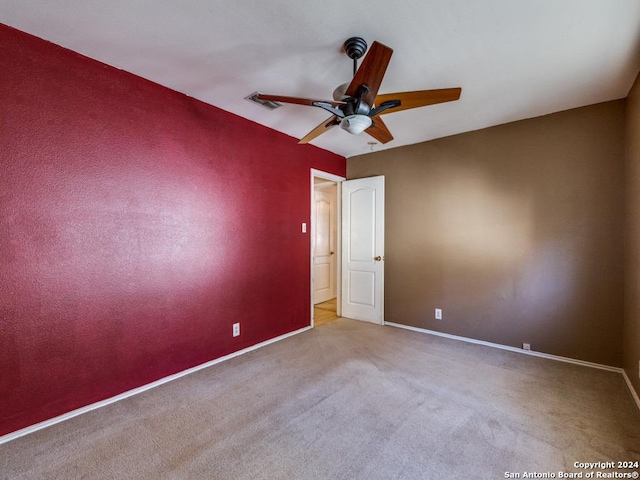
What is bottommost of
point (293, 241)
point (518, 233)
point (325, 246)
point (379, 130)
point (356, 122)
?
point (325, 246)

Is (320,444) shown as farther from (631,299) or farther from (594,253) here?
Answer: (594,253)

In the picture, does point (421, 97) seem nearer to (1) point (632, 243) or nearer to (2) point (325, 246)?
(1) point (632, 243)

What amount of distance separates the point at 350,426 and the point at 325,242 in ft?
13.4

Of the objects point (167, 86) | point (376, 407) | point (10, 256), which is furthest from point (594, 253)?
point (10, 256)

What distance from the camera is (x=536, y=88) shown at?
8.20 ft

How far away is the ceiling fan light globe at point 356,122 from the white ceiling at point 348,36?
507 millimetres

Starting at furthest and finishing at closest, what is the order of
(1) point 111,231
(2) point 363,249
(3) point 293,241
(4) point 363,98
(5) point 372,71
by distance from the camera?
(2) point 363,249 < (3) point 293,241 < (1) point 111,231 < (4) point 363,98 < (5) point 372,71

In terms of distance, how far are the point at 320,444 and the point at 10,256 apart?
2216 millimetres

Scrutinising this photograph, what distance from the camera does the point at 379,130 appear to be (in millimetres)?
2342

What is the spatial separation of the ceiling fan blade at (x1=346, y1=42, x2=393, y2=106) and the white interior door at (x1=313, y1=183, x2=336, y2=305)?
3798 millimetres

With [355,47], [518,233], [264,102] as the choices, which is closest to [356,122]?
[355,47]

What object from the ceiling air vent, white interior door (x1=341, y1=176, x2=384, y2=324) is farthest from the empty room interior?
white interior door (x1=341, y1=176, x2=384, y2=324)

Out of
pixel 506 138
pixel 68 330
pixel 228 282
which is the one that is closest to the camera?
pixel 68 330

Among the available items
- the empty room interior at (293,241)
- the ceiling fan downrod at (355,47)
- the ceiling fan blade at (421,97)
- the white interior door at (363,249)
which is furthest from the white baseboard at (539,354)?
the ceiling fan downrod at (355,47)
